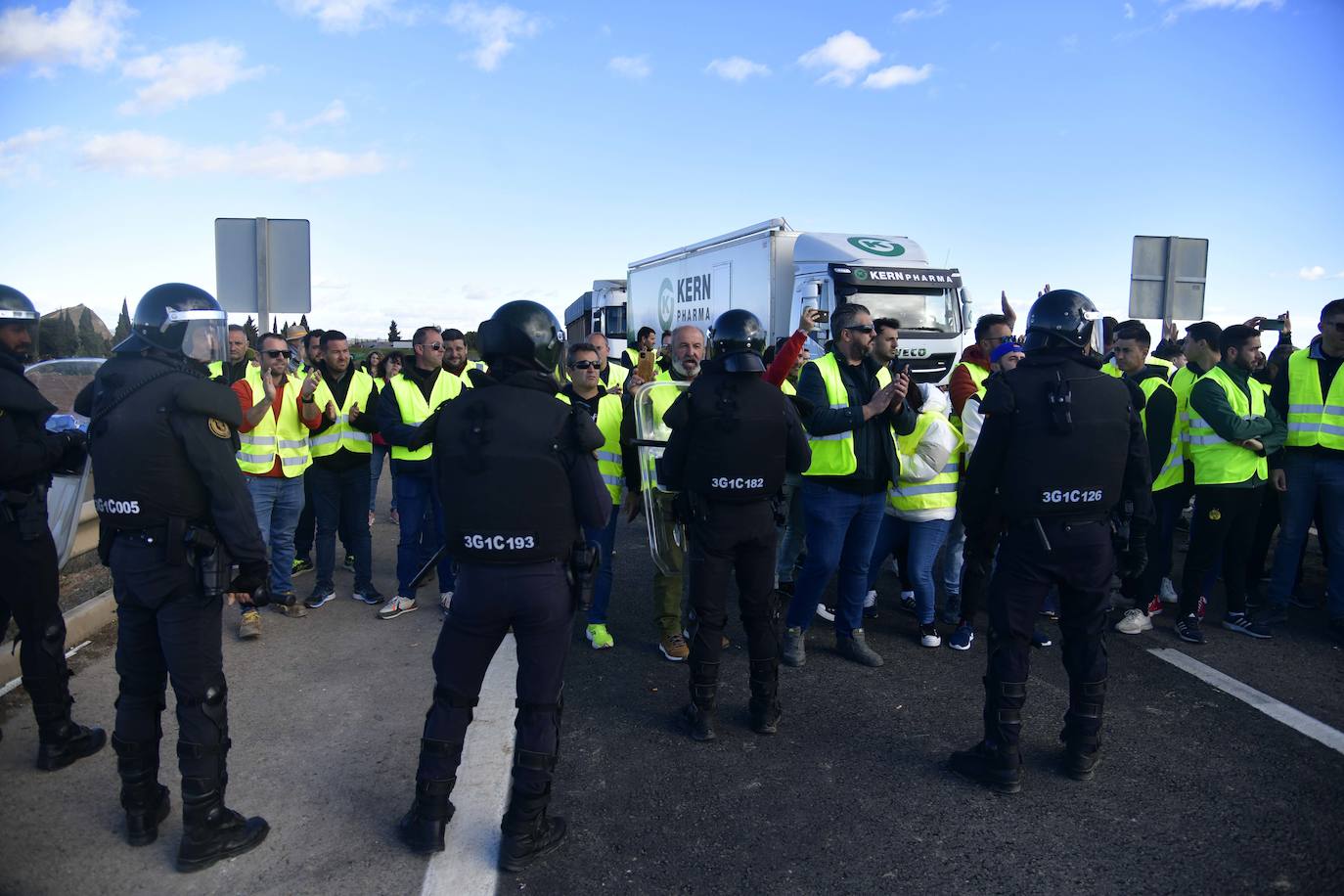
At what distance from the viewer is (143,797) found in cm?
321

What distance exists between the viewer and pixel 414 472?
615cm

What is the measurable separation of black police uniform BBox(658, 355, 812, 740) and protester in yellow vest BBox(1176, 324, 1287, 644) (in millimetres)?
3358

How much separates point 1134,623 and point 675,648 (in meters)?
3.22

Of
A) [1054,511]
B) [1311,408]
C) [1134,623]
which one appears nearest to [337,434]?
[1054,511]

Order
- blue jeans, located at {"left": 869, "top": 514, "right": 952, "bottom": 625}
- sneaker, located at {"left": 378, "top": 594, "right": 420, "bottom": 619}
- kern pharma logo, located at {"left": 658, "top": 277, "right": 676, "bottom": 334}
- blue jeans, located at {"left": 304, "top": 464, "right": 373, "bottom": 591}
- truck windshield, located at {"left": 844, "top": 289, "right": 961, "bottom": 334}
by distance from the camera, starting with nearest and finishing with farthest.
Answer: blue jeans, located at {"left": 869, "top": 514, "right": 952, "bottom": 625} < sneaker, located at {"left": 378, "top": 594, "right": 420, "bottom": 619} < blue jeans, located at {"left": 304, "top": 464, "right": 373, "bottom": 591} < truck windshield, located at {"left": 844, "top": 289, "right": 961, "bottom": 334} < kern pharma logo, located at {"left": 658, "top": 277, "right": 676, "bottom": 334}

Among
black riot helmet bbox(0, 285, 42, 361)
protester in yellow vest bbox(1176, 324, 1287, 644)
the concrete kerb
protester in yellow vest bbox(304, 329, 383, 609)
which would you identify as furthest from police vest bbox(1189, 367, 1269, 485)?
the concrete kerb

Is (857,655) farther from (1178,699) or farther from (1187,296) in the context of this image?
(1187,296)

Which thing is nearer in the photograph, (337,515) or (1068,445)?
(1068,445)

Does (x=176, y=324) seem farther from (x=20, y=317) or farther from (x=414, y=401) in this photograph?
(x=414, y=401)

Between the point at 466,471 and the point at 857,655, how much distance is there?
3.09 m

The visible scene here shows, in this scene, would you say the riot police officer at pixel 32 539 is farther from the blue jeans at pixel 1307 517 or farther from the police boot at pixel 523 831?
the blue jeans at pixel 1307 517

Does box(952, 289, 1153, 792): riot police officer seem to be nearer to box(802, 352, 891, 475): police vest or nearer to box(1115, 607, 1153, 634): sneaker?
box(802, 352, 891, 475): police vest

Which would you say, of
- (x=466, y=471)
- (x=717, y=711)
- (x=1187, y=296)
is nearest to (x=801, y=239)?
(x=1187, y=296)

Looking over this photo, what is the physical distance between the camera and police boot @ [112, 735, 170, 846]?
318 cm
